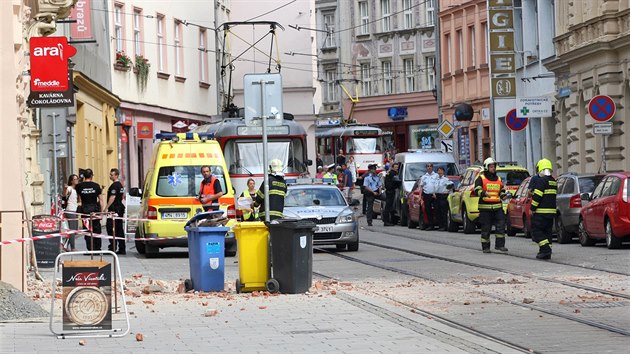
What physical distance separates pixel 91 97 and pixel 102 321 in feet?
112

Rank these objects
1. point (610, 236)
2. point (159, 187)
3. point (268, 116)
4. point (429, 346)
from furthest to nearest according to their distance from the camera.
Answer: point (159, 187)
point (610, 236)
point (268, 116)
point (429, 346)

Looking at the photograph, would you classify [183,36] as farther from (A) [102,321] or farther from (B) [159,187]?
(A) [102,321]

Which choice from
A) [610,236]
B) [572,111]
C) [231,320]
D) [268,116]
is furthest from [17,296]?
[572,111]

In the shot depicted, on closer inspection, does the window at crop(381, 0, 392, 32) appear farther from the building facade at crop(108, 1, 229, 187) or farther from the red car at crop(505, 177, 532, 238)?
the red car at crop(505, 177, 532, 238)

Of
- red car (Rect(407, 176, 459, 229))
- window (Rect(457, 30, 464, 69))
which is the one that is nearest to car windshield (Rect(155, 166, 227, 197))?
red car (Rect(407, 176, 459, 229))

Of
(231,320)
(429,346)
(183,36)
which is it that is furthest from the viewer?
(183,36)

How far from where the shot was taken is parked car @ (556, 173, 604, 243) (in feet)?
101

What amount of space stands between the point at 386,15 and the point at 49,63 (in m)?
61.2

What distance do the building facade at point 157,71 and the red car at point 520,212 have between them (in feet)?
62.8

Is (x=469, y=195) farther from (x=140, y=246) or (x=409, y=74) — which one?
(x=409, y=74)

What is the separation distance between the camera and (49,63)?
2922 cm

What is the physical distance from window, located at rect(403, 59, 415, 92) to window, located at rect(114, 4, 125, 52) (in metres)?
36.2

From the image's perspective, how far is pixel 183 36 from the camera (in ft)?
202

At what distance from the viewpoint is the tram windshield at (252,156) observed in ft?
140
